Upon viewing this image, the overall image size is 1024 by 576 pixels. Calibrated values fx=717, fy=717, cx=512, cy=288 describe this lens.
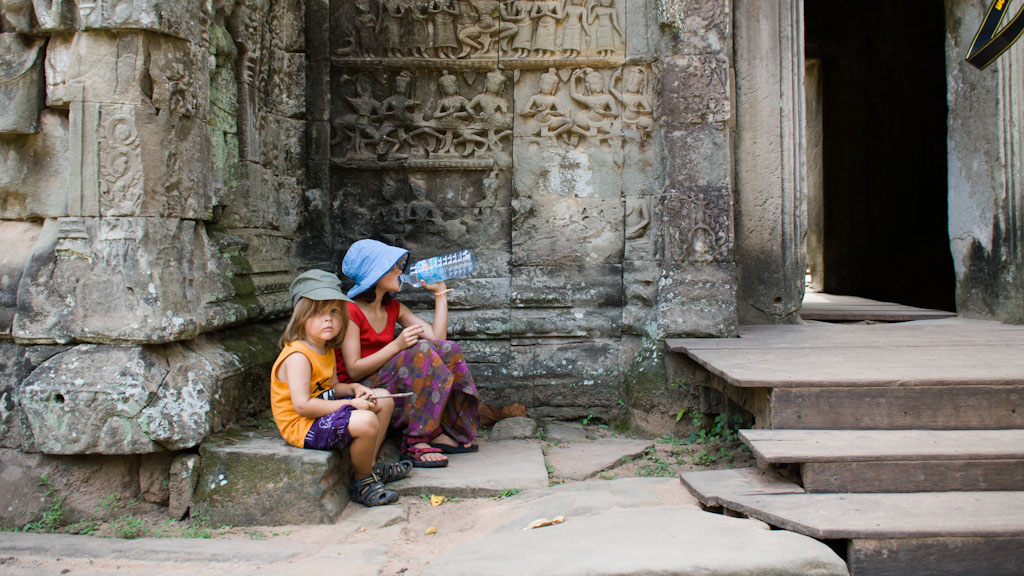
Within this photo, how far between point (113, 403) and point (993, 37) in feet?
15.0

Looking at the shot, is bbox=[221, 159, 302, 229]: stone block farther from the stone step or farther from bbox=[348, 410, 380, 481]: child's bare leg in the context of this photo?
the stone step

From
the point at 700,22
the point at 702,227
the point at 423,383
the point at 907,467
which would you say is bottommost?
the point at 907,467

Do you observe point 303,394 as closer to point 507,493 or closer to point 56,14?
point 507,493

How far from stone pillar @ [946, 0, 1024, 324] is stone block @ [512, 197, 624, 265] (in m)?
2.62

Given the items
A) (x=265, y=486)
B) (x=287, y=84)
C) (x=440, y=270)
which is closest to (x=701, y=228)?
(x=440, y=270)

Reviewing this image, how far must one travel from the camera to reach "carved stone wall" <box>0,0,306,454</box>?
10.0 ft

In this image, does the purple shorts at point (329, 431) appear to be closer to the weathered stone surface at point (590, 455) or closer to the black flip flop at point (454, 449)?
the black flip flop at point (454, 449)

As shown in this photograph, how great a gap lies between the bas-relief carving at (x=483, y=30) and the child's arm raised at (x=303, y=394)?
99.3 inches

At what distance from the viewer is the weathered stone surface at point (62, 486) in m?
3.08

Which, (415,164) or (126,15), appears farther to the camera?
(415,164)

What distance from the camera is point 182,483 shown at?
310 cm

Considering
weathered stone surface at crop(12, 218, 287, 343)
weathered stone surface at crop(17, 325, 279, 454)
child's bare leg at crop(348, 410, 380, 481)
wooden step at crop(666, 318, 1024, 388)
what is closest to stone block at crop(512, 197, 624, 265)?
wooden step at crop(666, 318, 1024, 388)

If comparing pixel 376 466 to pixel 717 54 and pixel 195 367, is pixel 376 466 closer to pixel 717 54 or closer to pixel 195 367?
pixel 195 367

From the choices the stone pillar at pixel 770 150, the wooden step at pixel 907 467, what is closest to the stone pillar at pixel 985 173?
the stone pillar at pixel 770 150
